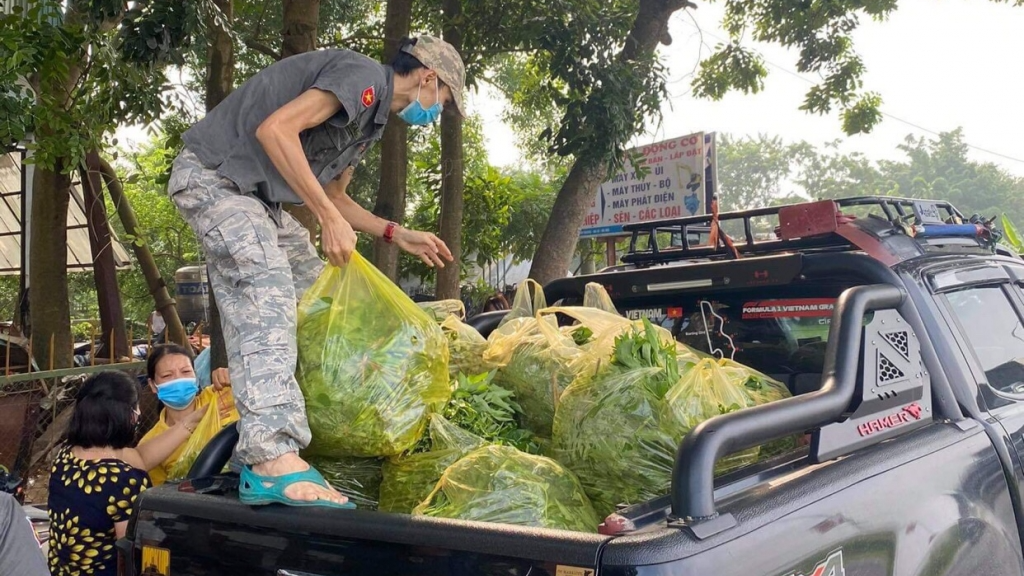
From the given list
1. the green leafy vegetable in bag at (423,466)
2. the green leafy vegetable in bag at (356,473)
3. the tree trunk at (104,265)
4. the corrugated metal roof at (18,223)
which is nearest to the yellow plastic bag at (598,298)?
the green leafy vegetable in bag at (423,466)

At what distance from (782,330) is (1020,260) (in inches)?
39.9

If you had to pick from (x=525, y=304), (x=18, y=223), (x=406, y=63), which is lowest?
(x=525, y=304)

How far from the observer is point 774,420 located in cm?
189

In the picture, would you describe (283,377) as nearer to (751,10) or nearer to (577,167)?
(577,167)

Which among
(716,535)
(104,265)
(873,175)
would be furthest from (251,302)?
(873,175)

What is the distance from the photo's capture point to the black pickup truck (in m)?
1.72

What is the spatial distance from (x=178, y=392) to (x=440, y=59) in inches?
79.5

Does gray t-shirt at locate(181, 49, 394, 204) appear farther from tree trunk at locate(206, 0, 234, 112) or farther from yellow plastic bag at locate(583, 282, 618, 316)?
tree trunk at locate(206, 0, 234, 112)

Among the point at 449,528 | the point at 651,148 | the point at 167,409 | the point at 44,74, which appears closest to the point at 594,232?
the point at 651,148

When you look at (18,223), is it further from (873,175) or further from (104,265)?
(873,175)

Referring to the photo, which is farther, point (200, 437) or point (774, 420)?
point (200, 437)

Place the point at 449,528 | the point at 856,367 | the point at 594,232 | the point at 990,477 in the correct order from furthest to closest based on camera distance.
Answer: the point at 594,232 → the point at 990,477 → the point at 856,367 → the point at 449,528

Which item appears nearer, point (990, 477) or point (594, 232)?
point (990, 477)

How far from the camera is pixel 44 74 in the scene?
5.71 m
